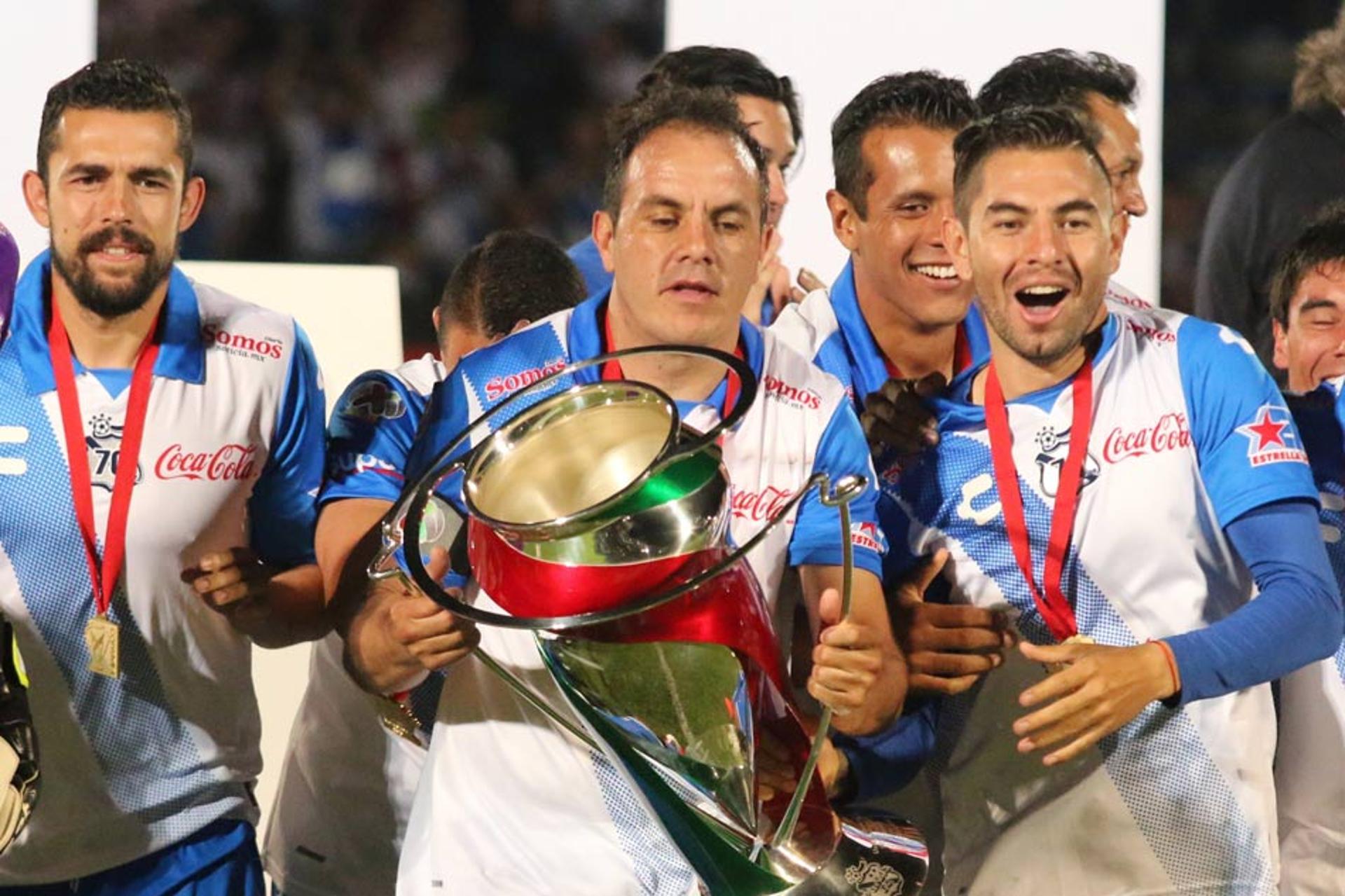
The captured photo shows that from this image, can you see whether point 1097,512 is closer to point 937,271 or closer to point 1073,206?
point 1073,206

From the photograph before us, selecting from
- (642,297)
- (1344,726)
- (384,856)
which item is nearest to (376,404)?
(642,297)

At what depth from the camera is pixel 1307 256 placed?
3705 millimetres

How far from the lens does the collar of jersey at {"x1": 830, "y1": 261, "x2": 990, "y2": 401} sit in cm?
343

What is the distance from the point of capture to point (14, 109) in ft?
15.9

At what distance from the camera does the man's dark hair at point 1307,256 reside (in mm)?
3676

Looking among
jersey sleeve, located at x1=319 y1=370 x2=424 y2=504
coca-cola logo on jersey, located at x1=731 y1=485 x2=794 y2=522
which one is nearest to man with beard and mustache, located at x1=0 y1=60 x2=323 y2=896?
jersey sleeve, located at x1=319 y1=370 x2=424 y2=504

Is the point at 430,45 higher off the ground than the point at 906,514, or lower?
higher

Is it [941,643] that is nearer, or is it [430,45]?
[941,643]

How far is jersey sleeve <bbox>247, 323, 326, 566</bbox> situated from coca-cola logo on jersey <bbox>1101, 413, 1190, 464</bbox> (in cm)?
118

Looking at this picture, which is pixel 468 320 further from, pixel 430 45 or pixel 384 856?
pixel 430 45

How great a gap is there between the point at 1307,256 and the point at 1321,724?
83cm

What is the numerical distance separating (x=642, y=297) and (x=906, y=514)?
536mm

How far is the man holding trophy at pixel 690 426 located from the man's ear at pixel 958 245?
10.0 inches

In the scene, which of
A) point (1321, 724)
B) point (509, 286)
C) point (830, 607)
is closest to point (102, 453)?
point (509, 286)
